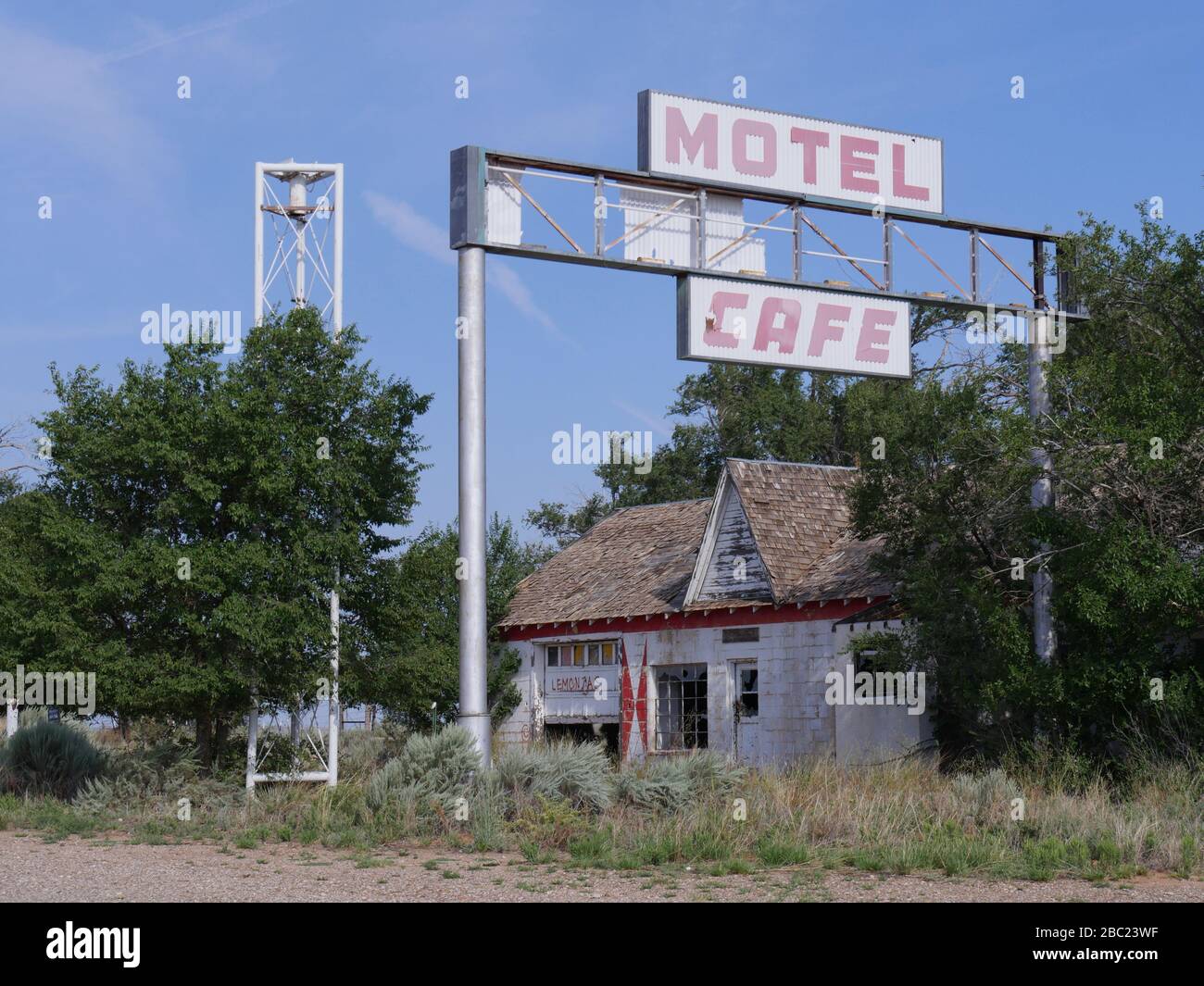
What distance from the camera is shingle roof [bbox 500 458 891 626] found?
26000 mm

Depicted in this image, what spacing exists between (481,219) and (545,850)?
291 inches

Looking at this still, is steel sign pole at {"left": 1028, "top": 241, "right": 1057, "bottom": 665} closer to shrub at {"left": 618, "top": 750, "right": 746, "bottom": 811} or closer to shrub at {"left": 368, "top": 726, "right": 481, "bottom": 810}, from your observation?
shrub at {"left": 618, "top": 750, "right": 746, "bottom": 811}

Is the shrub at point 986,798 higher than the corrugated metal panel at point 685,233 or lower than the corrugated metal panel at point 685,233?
lower

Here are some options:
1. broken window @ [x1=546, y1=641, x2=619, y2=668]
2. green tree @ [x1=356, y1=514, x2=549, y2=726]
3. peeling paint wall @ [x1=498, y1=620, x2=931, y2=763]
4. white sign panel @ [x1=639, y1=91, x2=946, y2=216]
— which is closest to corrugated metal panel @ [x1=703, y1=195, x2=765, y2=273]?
white sign panel @ [x1=639, y1=91, x2=946, y2=216]

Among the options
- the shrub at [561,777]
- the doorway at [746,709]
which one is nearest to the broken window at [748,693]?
the doorway at [746,709]

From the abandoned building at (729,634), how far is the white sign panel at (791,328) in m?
4.56

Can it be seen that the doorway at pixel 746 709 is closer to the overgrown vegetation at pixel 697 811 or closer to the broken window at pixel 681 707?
the broken window at pixel 681 707

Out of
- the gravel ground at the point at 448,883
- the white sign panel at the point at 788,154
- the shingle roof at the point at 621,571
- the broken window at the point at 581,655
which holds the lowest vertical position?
the gravel ground at the point at 448,883

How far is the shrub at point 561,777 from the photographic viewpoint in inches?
624

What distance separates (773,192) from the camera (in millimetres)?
18844

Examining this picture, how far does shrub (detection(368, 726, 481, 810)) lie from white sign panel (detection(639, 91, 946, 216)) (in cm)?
735

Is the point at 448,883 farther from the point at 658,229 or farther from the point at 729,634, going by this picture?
the point at 729,634

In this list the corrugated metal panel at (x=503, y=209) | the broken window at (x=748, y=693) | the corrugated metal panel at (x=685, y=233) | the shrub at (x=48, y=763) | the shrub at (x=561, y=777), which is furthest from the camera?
the broken window at (x=748, y=693)
